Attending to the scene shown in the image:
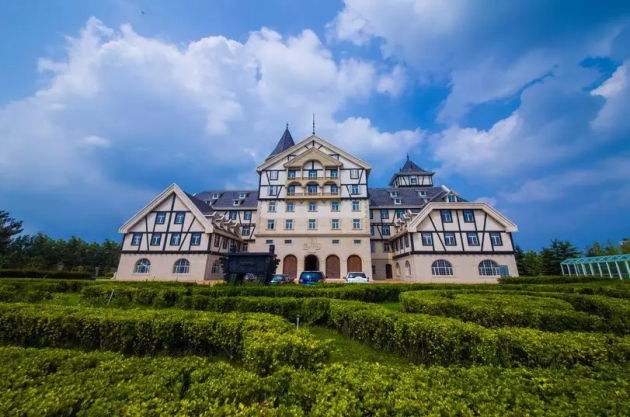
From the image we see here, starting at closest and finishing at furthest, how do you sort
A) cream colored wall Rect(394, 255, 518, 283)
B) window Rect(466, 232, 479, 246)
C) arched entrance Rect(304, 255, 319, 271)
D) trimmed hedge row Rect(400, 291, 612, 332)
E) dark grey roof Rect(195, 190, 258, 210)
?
trimmed hedge row Rect(400, 291, 612, 332) → cream colored wall Rect(394, 255, 518, 283) → window Rect(466, 232, 479, 246) → arched entrance Rect(304, 255, 319, 271) → dark grey roof Rect(195, 190, 258, 210)

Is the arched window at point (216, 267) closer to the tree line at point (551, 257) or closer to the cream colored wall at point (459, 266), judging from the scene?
the cream colored wall at point (459, 266)

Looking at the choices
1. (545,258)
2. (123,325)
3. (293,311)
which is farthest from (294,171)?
(545,258)

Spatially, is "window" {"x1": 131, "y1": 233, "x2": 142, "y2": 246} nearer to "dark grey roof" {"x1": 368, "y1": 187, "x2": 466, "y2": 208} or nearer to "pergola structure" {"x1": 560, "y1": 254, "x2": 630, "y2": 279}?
"dark grey roof" {"x1": 368, "y1": 187, "x2": 466, "y2": 208}

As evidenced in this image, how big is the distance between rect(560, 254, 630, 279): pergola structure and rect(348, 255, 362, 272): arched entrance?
28.8 metres

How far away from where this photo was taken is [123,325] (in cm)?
632

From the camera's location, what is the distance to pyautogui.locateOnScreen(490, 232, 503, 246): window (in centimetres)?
2856

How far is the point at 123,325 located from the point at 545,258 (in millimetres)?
54505

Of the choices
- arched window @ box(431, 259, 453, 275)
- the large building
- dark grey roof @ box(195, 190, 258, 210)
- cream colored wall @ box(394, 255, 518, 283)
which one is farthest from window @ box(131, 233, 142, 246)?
arched window @ box(431, 259, 453, 275)

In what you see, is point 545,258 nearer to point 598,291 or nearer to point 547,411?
point 598,291

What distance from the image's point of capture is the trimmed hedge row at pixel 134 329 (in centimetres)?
590

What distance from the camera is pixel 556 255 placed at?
127 ft

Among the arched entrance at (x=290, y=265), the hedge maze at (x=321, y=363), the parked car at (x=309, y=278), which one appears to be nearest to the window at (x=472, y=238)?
the parked car at (x=309, y=278)

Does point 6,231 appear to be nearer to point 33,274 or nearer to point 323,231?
point 33,274

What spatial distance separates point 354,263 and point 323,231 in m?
5.89
